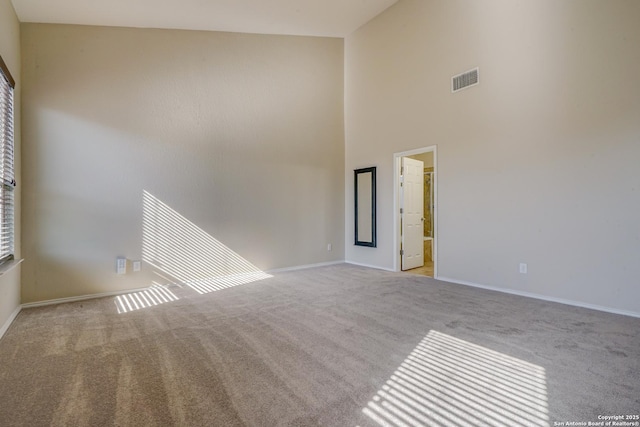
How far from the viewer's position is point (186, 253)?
4520 millimetres

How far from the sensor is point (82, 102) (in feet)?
12.5

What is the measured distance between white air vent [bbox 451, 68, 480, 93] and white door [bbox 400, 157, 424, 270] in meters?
1.36

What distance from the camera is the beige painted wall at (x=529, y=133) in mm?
3129

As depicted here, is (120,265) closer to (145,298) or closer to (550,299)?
(145,298)

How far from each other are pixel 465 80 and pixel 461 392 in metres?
3.97

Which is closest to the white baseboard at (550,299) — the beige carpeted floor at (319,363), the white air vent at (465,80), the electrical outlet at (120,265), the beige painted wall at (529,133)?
the beige painted wall at (529,133)

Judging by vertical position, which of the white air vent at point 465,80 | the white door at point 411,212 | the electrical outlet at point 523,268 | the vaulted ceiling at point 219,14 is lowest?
the electrical outlet at point 523,268

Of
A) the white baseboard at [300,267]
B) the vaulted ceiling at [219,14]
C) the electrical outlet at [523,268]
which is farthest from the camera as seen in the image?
the white baseboard at [300,267]

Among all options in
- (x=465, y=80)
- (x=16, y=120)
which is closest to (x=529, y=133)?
(x=465, y=80)

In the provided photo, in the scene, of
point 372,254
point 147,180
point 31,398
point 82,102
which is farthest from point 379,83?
point 31,398

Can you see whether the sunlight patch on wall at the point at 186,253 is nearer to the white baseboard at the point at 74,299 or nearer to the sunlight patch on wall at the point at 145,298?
the sunlight patch on wall at the point at 145,298

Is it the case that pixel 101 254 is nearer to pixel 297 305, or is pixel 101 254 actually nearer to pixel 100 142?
pixel 100 142

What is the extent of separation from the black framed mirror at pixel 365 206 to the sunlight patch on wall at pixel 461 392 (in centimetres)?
347

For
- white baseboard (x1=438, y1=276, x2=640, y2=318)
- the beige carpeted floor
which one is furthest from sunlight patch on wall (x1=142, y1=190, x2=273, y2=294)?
white baseboard (x1=438, y1=276, x2=640, y2=318)
